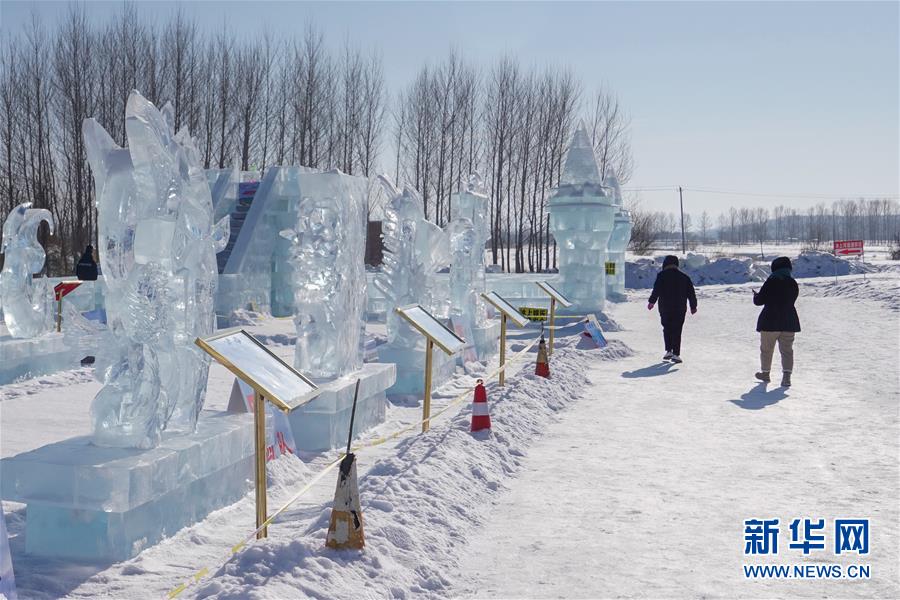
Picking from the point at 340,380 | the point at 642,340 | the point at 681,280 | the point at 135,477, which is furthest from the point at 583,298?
the point at 135,477

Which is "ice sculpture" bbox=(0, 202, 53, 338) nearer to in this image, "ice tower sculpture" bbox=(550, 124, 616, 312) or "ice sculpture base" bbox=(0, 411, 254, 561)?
"ice sculpture base" bbox=(0, 411, 254, 561)

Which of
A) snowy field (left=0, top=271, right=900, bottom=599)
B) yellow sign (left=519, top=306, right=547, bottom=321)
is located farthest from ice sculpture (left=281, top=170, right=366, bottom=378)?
yellow sign (left=519, top=306, right=547, bottom=321)

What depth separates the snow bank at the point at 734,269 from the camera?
1200 inches

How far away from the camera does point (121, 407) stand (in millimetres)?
4391

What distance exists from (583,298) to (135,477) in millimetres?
14492

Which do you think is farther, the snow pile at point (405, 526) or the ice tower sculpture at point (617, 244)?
the ice tower sculpture at point (617, 244)

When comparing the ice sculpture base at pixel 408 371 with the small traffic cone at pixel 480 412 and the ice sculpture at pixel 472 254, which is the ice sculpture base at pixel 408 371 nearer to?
the ice sculpture at pixel 472 254

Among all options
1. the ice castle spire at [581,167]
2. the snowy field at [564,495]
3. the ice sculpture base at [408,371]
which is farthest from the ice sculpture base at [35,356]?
the ice castle spire at [581,167]

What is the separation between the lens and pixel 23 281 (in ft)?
32.1

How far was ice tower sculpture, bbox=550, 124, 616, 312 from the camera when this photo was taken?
17609mm

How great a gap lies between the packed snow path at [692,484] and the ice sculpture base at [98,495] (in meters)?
1.68

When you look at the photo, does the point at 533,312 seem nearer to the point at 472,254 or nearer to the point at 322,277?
the point at 472,254

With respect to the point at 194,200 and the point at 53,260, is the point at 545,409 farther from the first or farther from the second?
the point at 53,260

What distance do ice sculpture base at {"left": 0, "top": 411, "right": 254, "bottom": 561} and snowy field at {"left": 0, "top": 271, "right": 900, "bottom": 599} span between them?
0.11 meters
